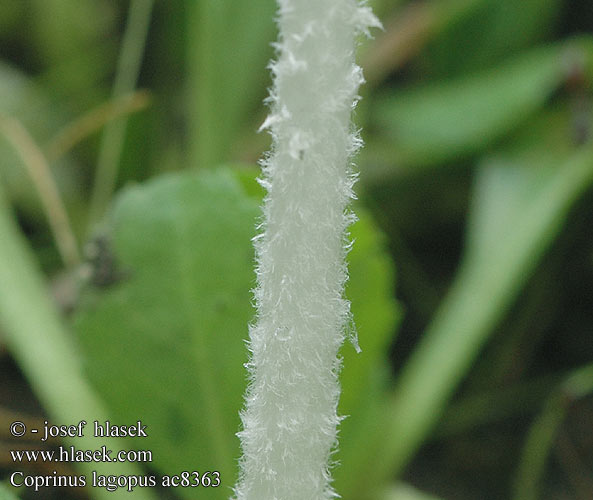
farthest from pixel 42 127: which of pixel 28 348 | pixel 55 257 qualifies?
pixel 28 348

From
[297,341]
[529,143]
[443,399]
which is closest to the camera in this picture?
[297,341]

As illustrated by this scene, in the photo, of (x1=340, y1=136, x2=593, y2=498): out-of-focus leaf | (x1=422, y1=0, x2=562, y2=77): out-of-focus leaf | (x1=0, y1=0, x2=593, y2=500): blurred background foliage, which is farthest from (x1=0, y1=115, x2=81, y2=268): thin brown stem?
(x1=422, y1=0, x2=562, y2=77): out-of-focus leaf

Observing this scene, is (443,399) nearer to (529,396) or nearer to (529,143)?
(529,396)

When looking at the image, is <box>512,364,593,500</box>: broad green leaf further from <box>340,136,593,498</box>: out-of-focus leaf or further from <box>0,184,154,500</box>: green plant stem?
<box>0,184,154,500</box>: green plant stem

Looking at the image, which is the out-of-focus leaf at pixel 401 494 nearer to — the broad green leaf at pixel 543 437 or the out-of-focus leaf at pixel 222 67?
the broad green leaf at pixel 543 437

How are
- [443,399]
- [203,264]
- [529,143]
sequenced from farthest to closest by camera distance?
[529,143], [443,399], [203,264]

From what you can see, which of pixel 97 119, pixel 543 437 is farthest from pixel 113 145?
pixel 543 437
